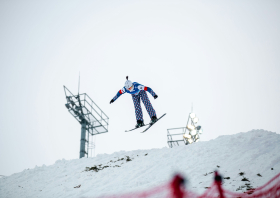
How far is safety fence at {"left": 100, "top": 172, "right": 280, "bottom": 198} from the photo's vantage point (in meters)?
5.21

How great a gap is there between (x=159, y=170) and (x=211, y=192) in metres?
2.56

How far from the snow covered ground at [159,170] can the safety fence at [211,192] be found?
A: 194 millimetres

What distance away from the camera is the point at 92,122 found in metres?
22.0

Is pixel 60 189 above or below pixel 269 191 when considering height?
above

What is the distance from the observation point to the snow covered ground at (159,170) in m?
6.59

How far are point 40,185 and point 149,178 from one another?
4.25m

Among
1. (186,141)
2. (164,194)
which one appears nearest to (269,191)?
Answer: (164,194)

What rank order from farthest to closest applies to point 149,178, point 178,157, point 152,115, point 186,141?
point 186,141, point 152,115, point 178,157, point 149,178

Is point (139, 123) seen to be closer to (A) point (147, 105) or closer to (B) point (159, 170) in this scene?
(A) point (147, 105)

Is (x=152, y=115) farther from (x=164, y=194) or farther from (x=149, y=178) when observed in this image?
(x=164, y=194)

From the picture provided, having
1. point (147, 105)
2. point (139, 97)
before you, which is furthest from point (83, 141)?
point (147, 105)

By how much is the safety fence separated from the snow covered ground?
19 centimetres

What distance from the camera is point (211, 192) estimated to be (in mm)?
5668

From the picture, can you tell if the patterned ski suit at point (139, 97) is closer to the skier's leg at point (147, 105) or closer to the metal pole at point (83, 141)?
the skier's leg at point (147, 105)
